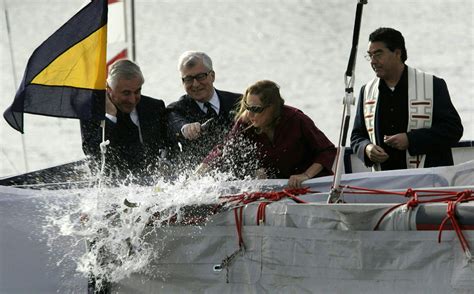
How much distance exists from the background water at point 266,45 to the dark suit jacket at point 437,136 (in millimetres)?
8515

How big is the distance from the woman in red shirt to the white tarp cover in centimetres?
28

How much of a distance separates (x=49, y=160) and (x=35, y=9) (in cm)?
1118

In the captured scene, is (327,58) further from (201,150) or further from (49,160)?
(201,150)

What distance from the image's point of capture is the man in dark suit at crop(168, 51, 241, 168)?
223 inches

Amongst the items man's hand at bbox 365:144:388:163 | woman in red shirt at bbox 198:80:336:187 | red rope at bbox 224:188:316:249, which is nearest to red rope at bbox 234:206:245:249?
red rope at bbox 224:188:316:249

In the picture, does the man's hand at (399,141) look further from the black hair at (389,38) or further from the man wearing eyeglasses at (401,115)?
the black hair at (389,38)

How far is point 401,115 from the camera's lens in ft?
18.7

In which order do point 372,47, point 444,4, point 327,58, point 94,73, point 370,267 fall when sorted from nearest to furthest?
point 370,267 → point 94,73 → point 372,47 → point 327,58 → point 444,4

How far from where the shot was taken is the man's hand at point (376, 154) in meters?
5.59

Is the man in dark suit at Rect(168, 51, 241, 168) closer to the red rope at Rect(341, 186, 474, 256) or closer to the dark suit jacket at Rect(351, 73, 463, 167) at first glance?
the dark suit jacket at Rect(351, 73, 463, 167)

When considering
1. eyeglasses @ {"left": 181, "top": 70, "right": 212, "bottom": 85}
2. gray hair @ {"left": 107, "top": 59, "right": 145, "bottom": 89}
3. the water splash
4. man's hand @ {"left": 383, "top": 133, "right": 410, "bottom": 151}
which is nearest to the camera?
the water splash

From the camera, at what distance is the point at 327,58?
20.4 m

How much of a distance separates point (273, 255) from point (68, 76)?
50.9 inches

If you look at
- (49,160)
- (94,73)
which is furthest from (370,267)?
(49,160)
